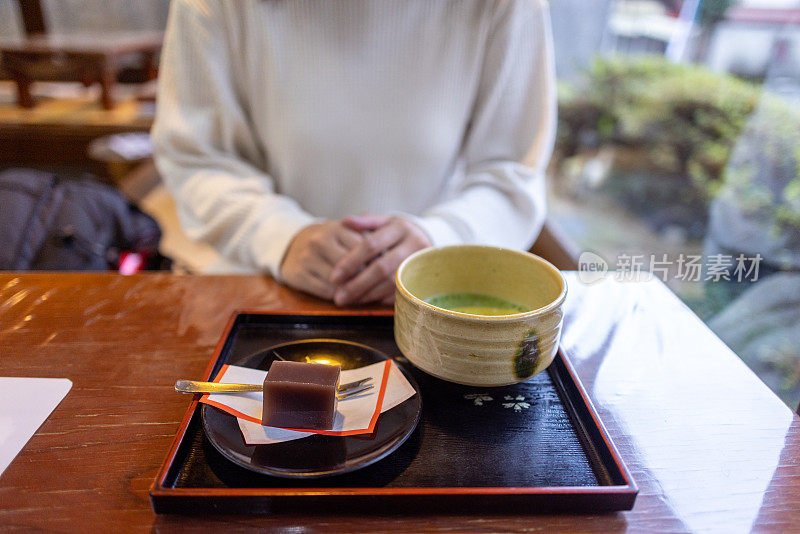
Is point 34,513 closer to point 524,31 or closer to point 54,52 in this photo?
point 524,31

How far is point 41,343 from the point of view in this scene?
753 mm

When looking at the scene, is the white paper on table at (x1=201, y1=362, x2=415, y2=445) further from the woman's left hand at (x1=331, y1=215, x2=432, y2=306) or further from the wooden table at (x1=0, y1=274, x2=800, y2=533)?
the woman's left hand at (x1=331, y1=215, x2=432, y2=306)

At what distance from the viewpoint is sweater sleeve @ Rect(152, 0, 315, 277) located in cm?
107

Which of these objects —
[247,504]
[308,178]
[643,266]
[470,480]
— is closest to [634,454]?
[470,480]

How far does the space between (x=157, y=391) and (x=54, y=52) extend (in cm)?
278

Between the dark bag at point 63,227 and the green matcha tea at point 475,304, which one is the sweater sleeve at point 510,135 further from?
the dark bag at point 63,227

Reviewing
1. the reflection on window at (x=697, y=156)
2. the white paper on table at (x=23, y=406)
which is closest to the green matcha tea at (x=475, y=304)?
the reflection on window at (x=697, y=156)

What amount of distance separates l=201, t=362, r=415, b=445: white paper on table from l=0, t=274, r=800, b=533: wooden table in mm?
73

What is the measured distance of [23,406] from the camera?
2.04 ft

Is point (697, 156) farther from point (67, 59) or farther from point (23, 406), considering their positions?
point (67, 59)

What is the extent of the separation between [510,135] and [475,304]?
1.97 feet

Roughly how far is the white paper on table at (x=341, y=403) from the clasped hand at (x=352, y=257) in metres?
0.24

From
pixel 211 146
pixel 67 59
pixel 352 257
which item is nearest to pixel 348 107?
pixel 211 146

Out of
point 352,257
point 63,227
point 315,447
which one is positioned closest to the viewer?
point 315,447
